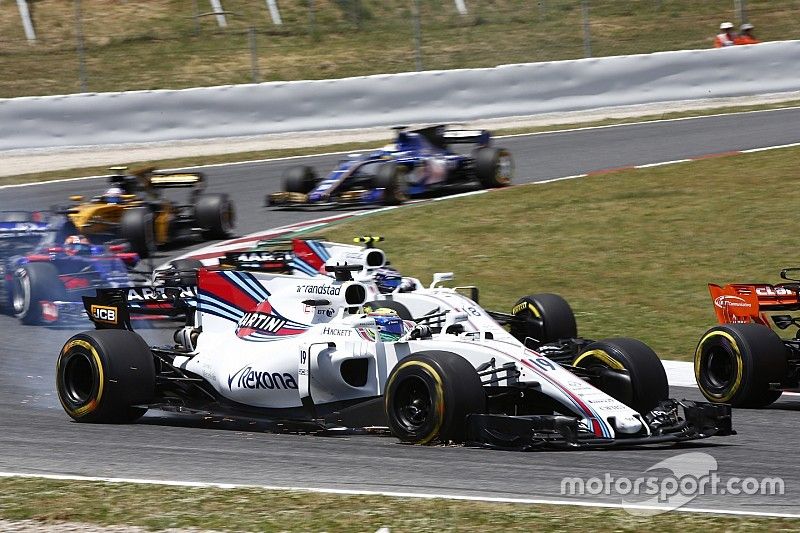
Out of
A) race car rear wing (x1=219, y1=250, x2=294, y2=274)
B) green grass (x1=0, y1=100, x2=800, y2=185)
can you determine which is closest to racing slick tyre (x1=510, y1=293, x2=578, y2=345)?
race car rear wing (x1=219, y1=250, x2=294, y2=274)

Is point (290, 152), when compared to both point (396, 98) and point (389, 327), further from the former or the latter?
point (389, 327)

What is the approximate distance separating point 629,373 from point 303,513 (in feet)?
10.2

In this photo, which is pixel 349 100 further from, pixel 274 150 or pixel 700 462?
pixel 700 462

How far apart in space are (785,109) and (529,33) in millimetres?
6023

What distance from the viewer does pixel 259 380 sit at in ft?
29.6

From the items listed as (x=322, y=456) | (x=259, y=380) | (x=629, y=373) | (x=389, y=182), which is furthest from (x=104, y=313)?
(x=389, y=182)

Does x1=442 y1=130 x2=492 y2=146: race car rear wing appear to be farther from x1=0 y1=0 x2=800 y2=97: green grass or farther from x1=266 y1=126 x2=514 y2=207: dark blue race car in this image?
x1=0 y1=0 x2=800 y2=97: green grass

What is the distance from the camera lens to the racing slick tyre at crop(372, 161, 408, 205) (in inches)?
765

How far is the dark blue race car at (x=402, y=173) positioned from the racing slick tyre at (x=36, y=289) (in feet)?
19.8

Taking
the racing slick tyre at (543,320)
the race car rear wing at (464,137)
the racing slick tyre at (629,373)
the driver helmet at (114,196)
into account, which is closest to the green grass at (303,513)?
the racing slick tyre at (629,373)

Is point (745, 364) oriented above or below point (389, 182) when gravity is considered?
below

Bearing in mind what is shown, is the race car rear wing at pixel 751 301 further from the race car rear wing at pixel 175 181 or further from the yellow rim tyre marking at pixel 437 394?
the race car rear wing at pixel 175 181

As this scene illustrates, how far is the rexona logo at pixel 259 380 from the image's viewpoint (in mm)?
8883

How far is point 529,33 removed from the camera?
29219mm
